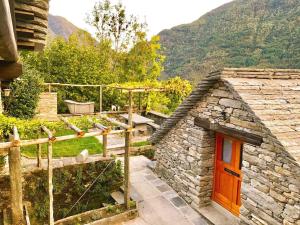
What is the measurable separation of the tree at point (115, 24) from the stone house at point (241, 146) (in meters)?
18.5

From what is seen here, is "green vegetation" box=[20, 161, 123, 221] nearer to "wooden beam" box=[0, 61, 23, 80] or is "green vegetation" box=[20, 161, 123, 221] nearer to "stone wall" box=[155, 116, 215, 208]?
"stone wall" box=[155, 116, 215, 208]

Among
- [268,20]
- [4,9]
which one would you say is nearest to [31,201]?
[4,9]

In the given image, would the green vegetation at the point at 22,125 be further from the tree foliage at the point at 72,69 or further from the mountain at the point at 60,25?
the mountain at the point at 60,25

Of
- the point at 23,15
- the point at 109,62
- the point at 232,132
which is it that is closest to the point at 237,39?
the point at 109,62

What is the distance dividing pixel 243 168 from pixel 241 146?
2.62 ft

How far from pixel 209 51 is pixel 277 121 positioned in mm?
43304

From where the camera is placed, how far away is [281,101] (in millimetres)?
6191

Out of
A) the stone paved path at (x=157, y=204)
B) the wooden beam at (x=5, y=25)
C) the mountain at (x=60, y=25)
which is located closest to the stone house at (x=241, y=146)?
the stone paved path at (x=157, y=204)

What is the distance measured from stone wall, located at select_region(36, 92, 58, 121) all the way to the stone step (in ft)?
27.3

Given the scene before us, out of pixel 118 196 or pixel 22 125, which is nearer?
pixel 22 125

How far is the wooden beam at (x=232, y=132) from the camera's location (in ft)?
18.9

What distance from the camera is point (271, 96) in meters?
6.20

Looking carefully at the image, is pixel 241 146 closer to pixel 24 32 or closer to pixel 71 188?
pixel 71 188

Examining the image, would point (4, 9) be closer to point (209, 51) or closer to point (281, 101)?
point (281, 101)
